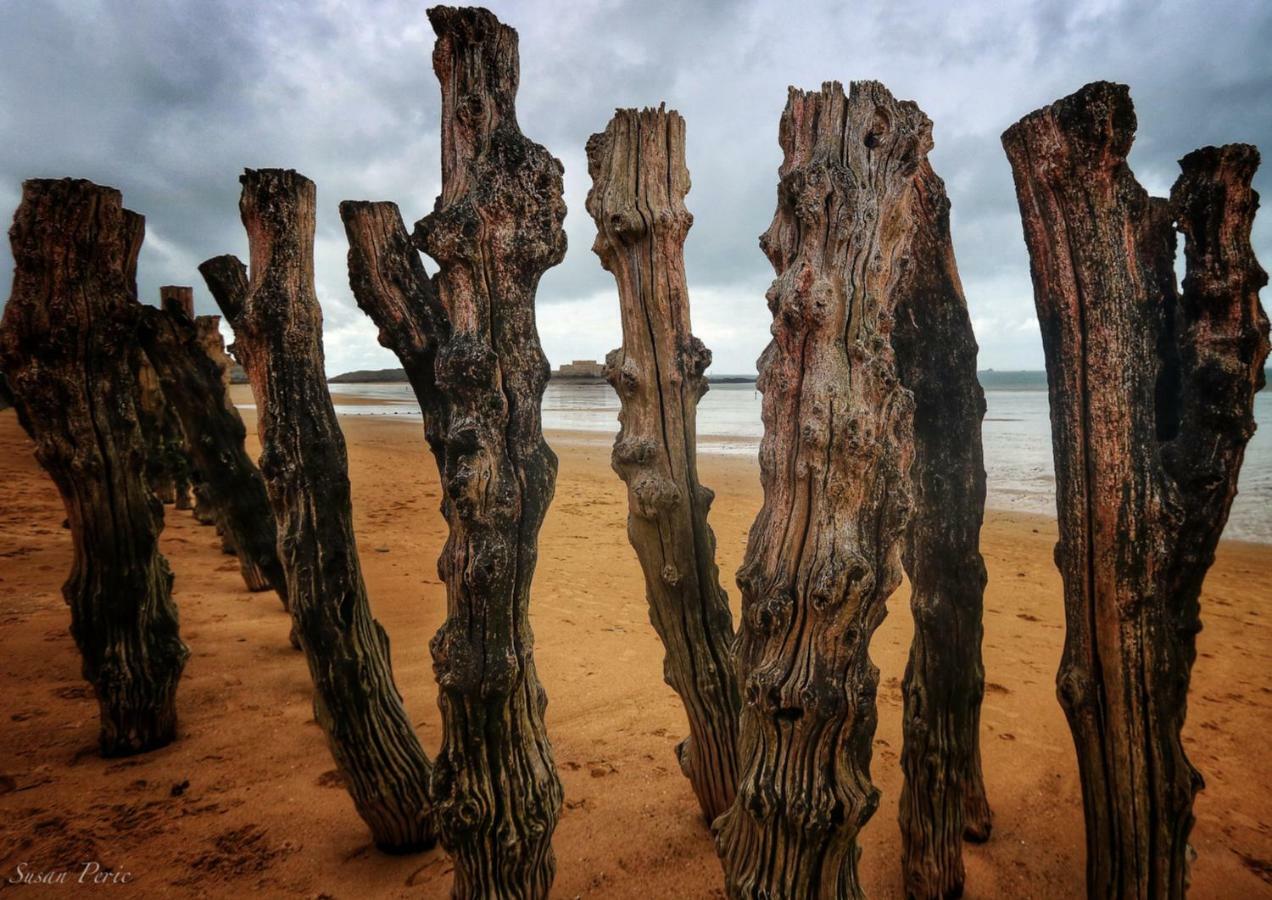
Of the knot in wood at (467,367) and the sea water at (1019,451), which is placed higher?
the knot in wood at (467,367)

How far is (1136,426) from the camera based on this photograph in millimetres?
2254

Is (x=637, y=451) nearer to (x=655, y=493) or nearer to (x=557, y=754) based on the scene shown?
(x=655, y=493)

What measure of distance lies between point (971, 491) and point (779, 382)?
114 cm

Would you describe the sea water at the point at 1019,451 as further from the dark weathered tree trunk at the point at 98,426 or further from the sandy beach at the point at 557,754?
the dark weathered tree trunk at the point at 98,426

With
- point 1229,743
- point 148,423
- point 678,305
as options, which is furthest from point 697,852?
point 148,423

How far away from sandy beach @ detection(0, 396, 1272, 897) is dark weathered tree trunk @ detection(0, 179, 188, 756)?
55 cm

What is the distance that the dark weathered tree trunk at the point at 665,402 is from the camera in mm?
3047

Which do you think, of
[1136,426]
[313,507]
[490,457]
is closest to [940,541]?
[1136,426]

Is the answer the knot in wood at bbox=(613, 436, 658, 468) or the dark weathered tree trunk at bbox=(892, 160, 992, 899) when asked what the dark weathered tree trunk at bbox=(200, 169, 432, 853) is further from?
the dark weathered tree trunk at bbox=(892, 160, 992, 899)

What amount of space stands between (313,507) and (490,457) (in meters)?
1.12

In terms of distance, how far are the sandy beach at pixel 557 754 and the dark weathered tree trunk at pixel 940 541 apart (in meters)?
0.47

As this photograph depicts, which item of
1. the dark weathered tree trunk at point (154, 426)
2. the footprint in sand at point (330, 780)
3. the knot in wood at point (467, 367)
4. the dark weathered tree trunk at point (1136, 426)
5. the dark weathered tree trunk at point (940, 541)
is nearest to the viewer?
the dark weathered tree trunk at point (1136, 426)
